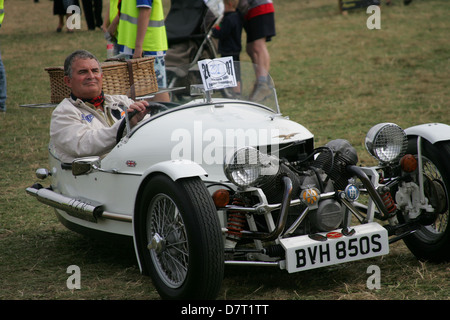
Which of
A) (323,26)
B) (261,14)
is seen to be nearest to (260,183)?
(261,14)

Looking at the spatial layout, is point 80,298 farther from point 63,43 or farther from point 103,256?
point 63,43

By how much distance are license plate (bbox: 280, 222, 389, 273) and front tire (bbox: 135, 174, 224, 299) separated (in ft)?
1.22

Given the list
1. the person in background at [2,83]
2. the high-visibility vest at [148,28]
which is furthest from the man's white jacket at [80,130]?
the person in background at [2,83]

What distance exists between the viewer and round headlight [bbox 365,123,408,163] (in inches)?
151

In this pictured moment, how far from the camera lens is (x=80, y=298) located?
3713 millimetres

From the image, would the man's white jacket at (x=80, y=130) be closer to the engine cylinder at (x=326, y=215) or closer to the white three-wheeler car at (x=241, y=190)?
the white three-wheeler car at (x=241, y=190)

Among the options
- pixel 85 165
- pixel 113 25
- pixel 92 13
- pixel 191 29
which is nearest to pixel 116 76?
pixel 85 165

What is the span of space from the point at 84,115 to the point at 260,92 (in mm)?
1142

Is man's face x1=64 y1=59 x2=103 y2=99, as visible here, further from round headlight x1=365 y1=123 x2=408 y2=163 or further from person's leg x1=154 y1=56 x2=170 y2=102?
round headlight x1=365 y1=123 x2=408 y2=163

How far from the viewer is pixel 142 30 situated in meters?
6.40

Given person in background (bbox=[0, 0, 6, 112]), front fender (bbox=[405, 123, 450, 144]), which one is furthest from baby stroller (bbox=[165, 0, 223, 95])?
front fender (bbox=[405, 123, 450, 144])

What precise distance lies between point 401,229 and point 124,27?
3.75 meters

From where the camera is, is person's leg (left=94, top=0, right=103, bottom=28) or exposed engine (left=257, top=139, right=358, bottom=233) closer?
exposed engine (left=257, top=139, right=358, bottom=233)

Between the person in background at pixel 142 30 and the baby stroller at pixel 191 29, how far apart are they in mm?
1212
